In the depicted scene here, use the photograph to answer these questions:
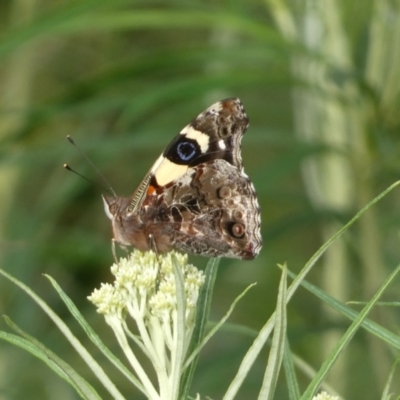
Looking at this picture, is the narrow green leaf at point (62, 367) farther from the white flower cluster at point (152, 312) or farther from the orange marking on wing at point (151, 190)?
the orange marking on wing at point (151, 190)

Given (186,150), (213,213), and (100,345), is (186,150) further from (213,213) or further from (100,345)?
(100,345)

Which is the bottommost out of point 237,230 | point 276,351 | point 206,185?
point 276,351

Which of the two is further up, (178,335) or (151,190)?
(151,190)

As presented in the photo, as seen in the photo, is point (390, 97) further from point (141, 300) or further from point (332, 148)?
point (141, 300)

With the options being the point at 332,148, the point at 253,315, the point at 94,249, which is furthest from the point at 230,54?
the point at 253,315

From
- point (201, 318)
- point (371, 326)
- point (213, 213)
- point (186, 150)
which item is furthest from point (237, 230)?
point (371, 326)

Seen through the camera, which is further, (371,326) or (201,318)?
(201,318)

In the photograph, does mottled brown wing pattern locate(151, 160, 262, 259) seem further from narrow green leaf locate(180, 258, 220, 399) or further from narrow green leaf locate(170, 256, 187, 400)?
narrow green leaf locate(170, 256, 187, 400)
